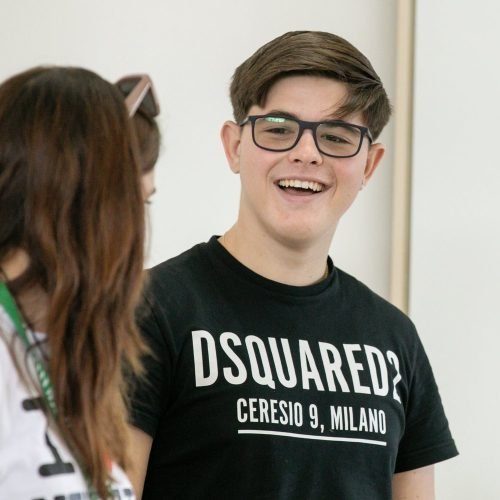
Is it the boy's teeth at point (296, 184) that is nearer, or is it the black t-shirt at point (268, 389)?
the black t-shirt at point (268, 389)

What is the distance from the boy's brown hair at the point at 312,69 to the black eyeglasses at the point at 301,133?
A: 0.03 m

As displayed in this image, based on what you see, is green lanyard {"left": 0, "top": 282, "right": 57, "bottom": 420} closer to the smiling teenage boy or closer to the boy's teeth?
the smiling teenage boy

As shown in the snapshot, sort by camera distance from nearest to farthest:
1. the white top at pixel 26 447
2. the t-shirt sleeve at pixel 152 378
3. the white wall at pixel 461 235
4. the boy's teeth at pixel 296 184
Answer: the white top at pixel 26 447 < the t-shirt sleeve at pixel 152 378 < the boy's teeth at pixel 296 184 < the white wall at pixel 461 235

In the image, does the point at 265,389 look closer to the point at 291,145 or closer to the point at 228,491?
the point at 228,491

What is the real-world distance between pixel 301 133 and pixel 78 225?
0.66 m

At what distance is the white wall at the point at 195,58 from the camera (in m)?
2.34

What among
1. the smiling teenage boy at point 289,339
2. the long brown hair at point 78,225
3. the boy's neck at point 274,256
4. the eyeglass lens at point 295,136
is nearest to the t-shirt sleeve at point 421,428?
the smiling teenage boy at point 289,339

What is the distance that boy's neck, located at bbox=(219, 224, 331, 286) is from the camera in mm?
1727

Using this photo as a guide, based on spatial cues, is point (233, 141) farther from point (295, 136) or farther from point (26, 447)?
point (26, 447)

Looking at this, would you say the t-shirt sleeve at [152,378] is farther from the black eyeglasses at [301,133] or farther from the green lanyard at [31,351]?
the green lanyard at [31,351]

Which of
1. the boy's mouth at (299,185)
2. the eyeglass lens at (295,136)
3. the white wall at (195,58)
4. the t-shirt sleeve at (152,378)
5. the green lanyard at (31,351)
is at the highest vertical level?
the white wall at (195,58)

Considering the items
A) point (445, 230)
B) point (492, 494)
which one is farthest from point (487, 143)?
point (492, 494)

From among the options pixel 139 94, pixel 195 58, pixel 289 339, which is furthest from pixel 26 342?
pixel 195 58

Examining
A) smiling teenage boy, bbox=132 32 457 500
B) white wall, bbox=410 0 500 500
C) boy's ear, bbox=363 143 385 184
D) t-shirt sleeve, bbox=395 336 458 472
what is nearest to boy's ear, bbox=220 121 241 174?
smiling teenage boy, bbox=132 32 457 500
